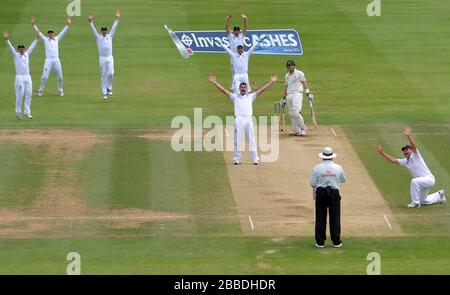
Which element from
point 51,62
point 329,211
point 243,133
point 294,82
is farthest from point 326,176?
point 51,62

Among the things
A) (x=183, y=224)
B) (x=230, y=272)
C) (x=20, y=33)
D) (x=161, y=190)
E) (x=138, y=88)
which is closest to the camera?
(x=230, y=272)

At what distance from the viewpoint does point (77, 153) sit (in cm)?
3716

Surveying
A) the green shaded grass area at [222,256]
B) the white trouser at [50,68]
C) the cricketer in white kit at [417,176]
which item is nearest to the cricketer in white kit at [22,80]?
the white trouser at [50,68]

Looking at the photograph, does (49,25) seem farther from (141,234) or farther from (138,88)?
(141,234)

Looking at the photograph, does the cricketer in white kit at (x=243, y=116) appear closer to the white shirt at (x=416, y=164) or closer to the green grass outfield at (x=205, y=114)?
the green grass outfield at (x=205, y=114)

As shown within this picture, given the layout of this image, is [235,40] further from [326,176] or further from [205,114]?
[326,176]

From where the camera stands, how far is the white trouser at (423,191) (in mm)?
31156

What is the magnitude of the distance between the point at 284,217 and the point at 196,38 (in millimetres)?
26057

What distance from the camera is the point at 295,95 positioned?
1543 inches

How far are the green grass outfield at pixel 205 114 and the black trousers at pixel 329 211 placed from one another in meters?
0.47

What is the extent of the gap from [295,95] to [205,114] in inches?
176

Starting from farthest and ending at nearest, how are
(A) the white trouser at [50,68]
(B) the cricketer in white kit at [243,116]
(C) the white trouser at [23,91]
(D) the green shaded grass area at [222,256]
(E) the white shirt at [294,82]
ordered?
(A) the white trouser at [50,68]
(C) the white trouser at [23,91]
(E) the white shirt at [294,82]
(B) the cricketer in white kit at [243,116]
(D) the green shaded grass area at [222,256]

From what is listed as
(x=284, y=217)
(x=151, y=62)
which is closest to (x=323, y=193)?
(x=284, y=217)

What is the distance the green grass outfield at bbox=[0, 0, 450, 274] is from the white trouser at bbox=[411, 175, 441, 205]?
0.30 m
